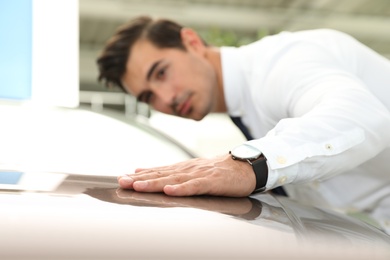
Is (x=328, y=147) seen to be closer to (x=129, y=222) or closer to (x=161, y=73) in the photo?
(x=129, y=222)

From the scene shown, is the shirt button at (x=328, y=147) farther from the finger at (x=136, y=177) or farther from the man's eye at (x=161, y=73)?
the man's eye at (x=161, y=73)

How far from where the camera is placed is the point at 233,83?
5.48ft

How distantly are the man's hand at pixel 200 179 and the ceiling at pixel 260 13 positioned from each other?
715 centimetres

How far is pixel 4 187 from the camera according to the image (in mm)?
691

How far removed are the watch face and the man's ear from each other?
105cm

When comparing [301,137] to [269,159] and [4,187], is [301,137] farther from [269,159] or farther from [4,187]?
[4,187]

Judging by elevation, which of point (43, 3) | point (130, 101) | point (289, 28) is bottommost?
point (130, 101)

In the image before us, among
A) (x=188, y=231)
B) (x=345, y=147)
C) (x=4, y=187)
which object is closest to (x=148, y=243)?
(x=188, y=231)

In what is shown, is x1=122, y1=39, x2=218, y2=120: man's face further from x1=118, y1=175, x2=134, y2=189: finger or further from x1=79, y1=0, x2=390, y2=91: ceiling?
x1=79, y1=0, x2=390, y2=91: ceiling

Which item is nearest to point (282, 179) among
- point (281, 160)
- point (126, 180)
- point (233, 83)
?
point (281, 160)

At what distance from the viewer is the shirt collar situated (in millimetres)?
1660

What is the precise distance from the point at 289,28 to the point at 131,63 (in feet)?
24.2

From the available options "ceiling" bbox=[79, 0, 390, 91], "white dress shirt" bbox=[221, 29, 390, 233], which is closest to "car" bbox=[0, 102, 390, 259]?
"white dress shirt" bbox=[221, 29, 390, 233]

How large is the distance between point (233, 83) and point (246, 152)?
0.81 metres
